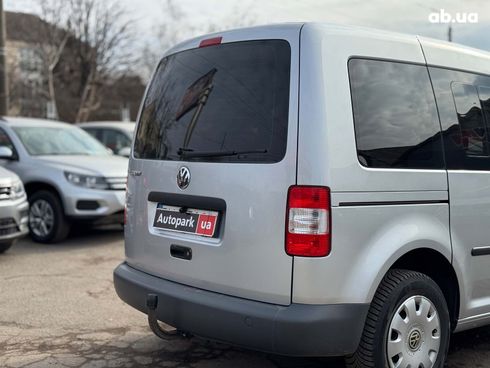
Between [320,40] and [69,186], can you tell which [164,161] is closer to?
[320,40]

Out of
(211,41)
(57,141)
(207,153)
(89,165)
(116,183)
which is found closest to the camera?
(207,153)

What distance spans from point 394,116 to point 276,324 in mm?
1273

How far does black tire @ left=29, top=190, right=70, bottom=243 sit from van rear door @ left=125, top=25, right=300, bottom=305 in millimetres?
4085

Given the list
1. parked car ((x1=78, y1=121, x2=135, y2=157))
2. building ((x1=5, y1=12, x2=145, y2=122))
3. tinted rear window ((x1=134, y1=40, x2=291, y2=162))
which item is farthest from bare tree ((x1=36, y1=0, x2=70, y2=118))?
tinted rear window ((x1=134, y1=40, x2=291, y2=162))

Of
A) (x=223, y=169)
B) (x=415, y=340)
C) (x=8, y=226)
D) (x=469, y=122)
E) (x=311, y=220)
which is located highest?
(x=469, y=122)

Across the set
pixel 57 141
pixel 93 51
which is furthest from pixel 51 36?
pixel 57 141

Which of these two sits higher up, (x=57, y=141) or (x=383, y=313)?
(x=57, y=141)

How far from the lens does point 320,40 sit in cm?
290

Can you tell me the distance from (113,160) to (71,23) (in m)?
21.8

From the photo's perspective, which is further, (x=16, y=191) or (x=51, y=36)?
(x=51, y=36)

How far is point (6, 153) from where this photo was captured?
303 inches

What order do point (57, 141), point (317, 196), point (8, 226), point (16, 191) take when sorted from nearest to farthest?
point (317, 196)
point (8, 226)
point (16, 191)
point (57, 141)

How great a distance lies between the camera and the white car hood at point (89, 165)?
7.50 meters

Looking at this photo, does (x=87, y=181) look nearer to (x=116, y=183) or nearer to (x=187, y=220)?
(x=116, y=183)
